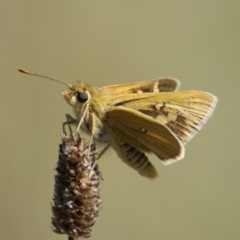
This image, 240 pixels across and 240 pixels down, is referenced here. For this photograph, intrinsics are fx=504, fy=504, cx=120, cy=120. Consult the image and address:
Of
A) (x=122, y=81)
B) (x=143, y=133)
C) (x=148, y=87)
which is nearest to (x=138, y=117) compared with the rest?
(x=143, y=133)

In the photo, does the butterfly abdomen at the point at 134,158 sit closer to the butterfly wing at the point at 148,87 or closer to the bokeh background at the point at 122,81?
the butterfly wing at the point at 148,87

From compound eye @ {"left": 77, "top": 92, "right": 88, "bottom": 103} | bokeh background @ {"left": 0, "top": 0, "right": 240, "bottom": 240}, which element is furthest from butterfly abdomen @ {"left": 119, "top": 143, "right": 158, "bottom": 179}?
bokeh background @ {"left": 0, "top": 0, "right": 240, "bottom": 240}

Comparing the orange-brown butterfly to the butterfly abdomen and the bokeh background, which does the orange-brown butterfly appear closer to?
the butterfly abdomen

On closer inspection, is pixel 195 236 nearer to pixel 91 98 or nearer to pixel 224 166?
pixel 224 166

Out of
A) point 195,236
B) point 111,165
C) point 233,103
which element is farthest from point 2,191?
point 233,103

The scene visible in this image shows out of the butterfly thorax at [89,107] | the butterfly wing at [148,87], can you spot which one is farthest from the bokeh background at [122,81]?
the butterfly thorax at [89,107]

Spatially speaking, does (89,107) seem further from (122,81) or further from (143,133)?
(122,81)
